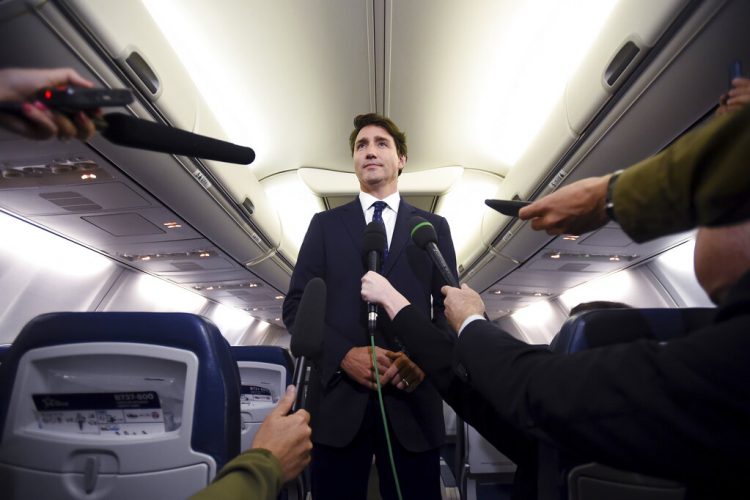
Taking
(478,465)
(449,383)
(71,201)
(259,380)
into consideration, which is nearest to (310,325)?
(449,383)

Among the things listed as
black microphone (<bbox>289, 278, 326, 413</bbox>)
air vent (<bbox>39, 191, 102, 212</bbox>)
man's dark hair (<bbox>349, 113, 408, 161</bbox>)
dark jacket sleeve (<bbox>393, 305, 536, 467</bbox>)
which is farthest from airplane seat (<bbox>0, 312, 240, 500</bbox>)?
air vent (<bbox>39, 191, 102, 212</bbox>)

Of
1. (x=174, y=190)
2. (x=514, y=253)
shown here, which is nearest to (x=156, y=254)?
(x=174, y=190)

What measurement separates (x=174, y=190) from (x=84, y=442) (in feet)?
9.78

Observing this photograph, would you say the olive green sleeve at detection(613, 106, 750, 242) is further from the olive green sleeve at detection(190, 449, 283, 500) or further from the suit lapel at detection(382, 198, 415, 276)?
the suit lapel at detection(382, 198, 415, 276)

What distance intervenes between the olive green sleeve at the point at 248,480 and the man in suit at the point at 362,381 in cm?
54

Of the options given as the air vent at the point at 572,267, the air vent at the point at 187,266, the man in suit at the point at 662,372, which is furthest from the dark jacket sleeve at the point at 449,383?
the air vent at the point at 187,266

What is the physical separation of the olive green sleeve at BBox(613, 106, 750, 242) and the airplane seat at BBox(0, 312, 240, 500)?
107cm

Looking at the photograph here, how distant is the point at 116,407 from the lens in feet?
4.11

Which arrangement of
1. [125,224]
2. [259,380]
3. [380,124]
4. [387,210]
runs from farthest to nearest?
[125,224] < [259,380] < [380,124] < [387,210]

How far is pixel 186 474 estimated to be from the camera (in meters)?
1.15

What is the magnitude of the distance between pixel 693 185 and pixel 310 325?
0.90 m

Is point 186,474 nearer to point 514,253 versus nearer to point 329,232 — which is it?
point 329,232

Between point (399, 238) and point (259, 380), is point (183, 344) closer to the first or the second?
point (399, 238)

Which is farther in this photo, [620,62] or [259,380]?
[259,380]
